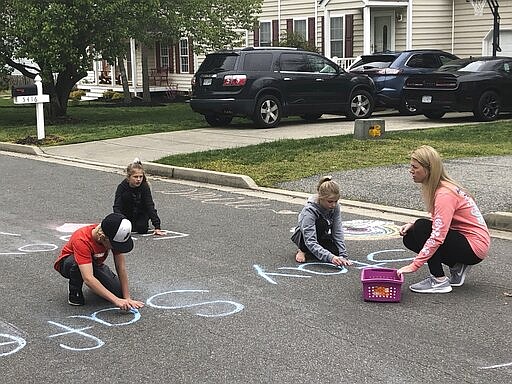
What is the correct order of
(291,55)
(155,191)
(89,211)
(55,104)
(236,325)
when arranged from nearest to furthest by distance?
1. (236,325)
2. (89,211)
3. (155,191)
4. (291,55)
5. (55,104)

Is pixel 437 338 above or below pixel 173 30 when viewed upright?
below

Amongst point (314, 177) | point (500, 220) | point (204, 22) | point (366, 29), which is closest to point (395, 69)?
point (366, 29)

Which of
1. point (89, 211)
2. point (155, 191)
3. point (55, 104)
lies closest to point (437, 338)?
point (89, 211)

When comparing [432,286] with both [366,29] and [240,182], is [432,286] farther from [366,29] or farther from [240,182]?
[366,29]

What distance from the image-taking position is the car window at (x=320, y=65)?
18906 mm

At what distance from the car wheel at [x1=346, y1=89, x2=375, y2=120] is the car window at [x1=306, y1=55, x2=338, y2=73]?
2.81 ft

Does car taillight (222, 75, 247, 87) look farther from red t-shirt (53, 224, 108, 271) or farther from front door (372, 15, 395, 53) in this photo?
red t-shirt (53, 224, 108, 271)

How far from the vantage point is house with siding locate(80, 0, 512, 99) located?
24.9 m

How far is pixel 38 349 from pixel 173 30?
21515 millimetres

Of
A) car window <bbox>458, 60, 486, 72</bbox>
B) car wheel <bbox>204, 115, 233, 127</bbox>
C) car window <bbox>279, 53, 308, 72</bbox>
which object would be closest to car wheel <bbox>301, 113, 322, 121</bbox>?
car window <bbox>279, 53, 308, 72</bbox>

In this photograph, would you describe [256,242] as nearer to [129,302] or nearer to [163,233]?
[163,233]

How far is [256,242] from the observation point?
7.61 m

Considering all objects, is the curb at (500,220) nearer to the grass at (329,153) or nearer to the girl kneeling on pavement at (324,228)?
the girl kneeling on pavement at (324,228)

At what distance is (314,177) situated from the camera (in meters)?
11.2
